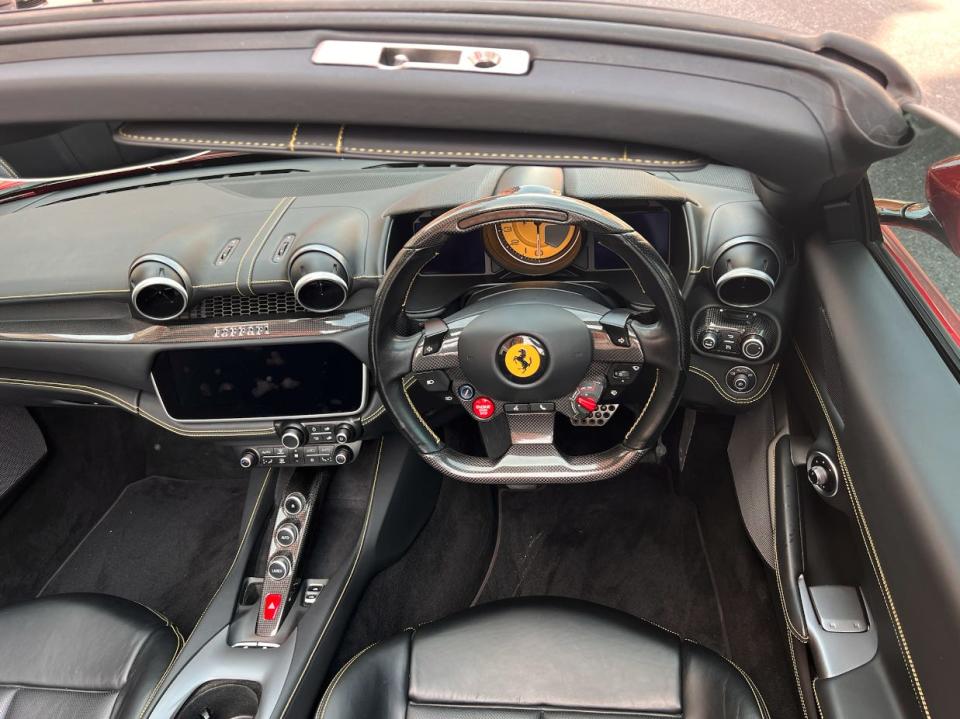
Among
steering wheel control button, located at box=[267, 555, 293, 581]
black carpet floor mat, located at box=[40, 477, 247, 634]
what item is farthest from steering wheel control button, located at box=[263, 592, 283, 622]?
black carpet floor mat, located at box=[40, 477, 247, 634]

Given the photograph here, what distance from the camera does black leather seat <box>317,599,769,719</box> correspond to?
1.53 meters

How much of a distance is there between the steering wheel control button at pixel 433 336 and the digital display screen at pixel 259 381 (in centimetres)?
33

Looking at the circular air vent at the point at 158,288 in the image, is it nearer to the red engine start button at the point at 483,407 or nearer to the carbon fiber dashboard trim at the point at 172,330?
the carbon fiber dashboard trim at the point at 172,330

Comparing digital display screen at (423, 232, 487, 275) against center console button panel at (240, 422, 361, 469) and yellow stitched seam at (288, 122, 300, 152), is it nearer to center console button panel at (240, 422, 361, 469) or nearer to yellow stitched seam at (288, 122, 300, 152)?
center console button panel at (240, 422, 361, 469)

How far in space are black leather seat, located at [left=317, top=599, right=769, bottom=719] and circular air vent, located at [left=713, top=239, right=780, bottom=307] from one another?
74 centimetres

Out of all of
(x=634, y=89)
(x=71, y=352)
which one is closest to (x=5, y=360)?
(x=71, y=352)

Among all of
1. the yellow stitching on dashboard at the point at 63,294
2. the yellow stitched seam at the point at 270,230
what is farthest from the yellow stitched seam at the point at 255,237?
Result: the yellow stitching on dashboard at the point at 63,294

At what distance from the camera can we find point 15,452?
2.56 metres

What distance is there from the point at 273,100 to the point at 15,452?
2050 millimetres

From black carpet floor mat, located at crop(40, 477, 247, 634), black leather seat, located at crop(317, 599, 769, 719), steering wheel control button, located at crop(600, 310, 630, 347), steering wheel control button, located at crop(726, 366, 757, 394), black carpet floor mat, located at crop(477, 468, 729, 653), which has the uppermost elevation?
steering wheel control button, located at crop(600, 310, 630, 347)

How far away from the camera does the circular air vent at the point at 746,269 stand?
1603 millimetres

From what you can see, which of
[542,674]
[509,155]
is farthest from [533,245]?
[542,674]

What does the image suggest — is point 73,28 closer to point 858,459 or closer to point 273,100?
point 273,100

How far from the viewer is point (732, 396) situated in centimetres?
188
